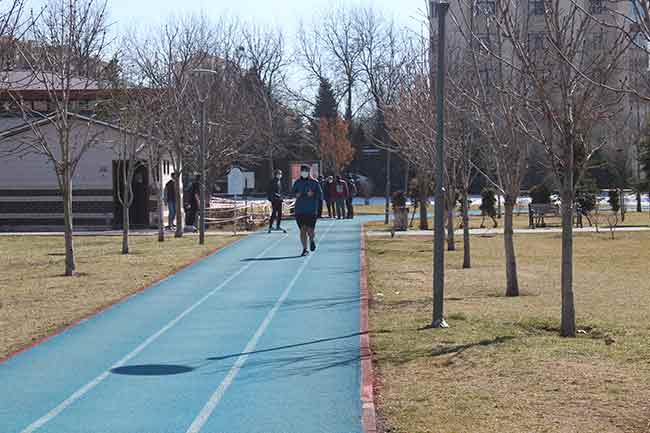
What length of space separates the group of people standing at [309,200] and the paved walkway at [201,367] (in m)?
4.89

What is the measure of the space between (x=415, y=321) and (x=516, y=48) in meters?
3.88

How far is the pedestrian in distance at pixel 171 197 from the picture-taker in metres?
34.5

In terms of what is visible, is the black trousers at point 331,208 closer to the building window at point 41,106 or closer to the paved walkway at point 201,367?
the building window at point 41,106

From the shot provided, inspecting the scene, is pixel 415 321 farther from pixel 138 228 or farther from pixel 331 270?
pixel 138 228

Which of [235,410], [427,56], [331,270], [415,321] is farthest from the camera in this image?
A: [427,56]

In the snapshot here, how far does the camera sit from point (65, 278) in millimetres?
19609

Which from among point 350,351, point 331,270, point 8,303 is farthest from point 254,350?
point 331,270

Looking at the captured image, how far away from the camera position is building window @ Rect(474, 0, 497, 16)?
49.3 ft

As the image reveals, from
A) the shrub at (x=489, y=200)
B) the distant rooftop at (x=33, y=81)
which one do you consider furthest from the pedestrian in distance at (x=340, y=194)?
the distant rooftop at (x=33, y=81)

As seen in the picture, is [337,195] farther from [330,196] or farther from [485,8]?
[485,8]

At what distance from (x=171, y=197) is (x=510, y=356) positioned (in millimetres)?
26076

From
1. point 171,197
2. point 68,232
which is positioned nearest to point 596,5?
point 68,232

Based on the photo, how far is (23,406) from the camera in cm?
890

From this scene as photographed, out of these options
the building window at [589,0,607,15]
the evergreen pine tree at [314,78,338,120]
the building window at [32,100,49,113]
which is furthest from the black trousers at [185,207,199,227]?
the evergreen pine tree at [314,78,338,120]
